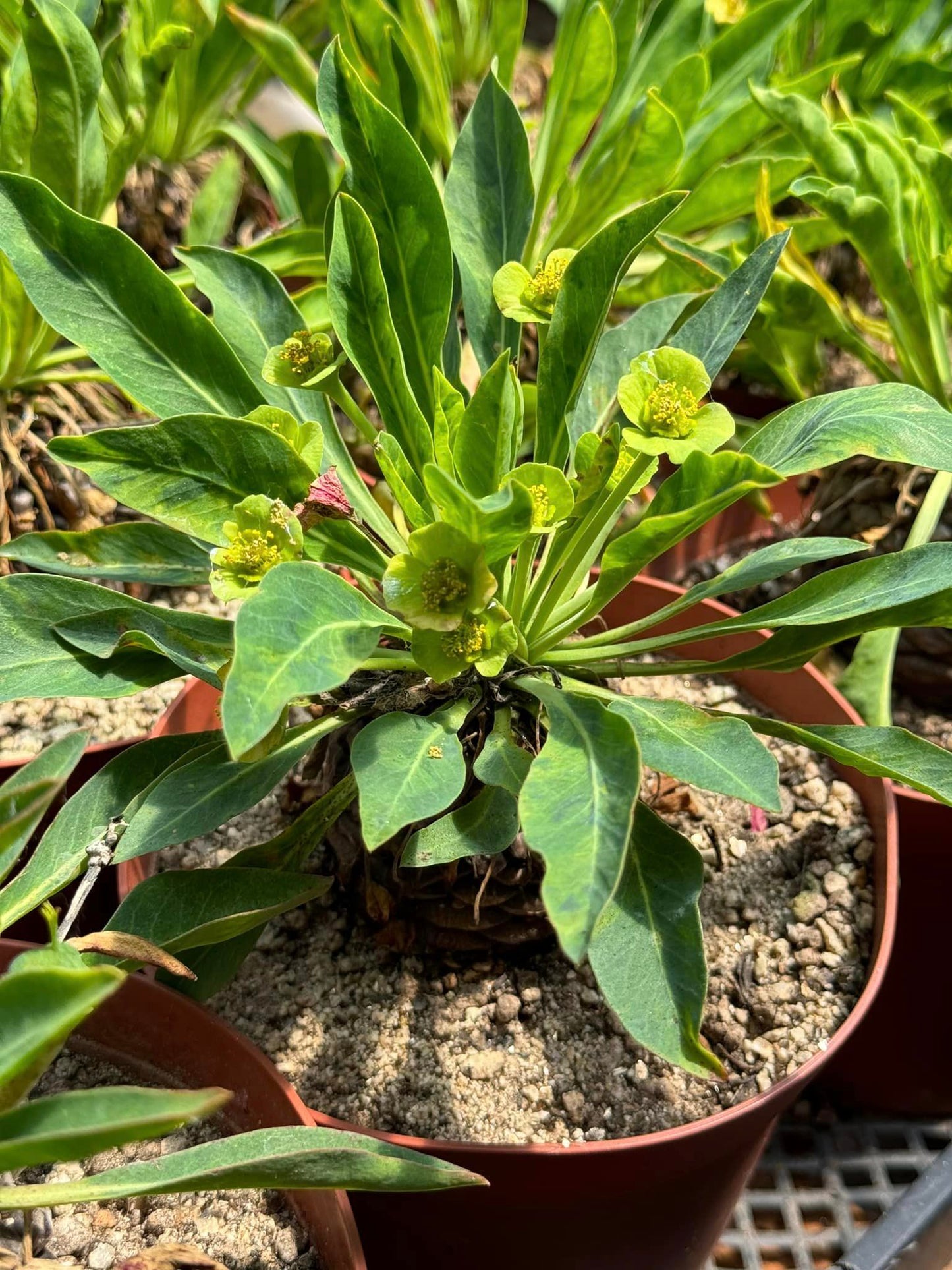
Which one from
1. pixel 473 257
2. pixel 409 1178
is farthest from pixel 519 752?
pixel 473 257

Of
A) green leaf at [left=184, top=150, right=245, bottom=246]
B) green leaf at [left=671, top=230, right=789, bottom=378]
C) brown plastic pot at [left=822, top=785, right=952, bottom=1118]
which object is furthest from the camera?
green leaf at [left=184, top=150, right=245, bottom=246]

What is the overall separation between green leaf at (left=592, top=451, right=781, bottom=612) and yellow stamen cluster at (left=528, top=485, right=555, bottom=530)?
5cm

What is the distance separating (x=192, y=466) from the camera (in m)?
0.70

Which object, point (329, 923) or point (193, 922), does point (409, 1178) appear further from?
point (329, 923)

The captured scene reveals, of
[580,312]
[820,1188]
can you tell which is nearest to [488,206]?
[580,312]

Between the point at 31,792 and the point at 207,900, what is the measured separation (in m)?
0.21

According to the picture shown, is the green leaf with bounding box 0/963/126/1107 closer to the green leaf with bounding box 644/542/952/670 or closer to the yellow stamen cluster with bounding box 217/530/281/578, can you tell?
the yellow stamen cluster with bounding box 217/530/281/578

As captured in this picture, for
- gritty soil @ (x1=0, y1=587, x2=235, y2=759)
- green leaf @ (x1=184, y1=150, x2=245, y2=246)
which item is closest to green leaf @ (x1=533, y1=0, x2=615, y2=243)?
green leaf @ (x1=184, y1=150, x2=245, y2=246)

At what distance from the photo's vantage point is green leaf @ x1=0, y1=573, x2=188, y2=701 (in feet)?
2.36

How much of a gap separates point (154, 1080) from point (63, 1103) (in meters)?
0.27

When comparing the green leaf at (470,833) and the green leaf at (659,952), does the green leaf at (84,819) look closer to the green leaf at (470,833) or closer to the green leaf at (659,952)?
the green leaf at (470,833)

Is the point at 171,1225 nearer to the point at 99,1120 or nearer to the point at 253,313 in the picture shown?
the point at 99,1120

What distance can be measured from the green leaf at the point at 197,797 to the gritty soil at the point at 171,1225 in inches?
8.7

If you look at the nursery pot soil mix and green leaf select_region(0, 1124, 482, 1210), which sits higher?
green leaf select_region(0, 1124, 482, 1210)
